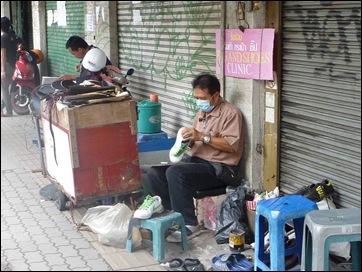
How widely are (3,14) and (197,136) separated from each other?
1108cm

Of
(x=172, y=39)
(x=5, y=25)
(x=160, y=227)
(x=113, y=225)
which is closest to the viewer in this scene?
(x=160, y=227)

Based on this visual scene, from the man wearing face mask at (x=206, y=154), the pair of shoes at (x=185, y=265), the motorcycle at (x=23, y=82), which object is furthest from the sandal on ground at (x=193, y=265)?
the motorcycle at (x=23, y=82)

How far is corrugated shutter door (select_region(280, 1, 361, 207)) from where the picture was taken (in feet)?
13.9

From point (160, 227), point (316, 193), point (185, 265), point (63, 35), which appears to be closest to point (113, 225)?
point (160, 227)

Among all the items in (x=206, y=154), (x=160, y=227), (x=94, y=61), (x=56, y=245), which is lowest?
(x=56, y=245)

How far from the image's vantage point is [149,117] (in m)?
6.52

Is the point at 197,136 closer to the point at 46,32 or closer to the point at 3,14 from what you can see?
the point at 46,32

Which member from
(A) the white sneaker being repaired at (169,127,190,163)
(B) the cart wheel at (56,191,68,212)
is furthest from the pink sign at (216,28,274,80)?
(B) the cart wheel at (56,191,68,212)

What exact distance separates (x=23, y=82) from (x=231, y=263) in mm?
7174

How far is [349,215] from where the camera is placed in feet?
12.3

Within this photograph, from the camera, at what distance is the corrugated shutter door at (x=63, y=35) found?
10.2 m

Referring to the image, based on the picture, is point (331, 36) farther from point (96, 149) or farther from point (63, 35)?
point (63, 35)

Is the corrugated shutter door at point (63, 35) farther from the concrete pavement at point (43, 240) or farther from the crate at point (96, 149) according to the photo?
the crate at point (96, 149)

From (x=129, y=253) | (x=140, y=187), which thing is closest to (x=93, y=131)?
(x=140, y=187)
